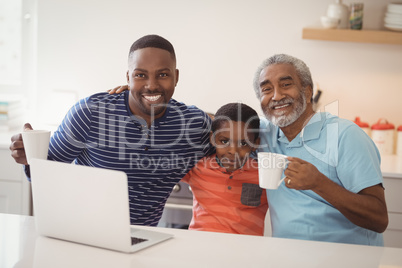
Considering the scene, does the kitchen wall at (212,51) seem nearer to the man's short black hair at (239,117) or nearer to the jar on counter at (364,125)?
the jar on counter at (364,125)

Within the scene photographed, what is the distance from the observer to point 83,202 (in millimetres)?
1169

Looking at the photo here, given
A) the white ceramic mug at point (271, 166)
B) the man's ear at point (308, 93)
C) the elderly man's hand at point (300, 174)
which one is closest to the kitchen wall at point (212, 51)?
the man's ear at point (308, 93)

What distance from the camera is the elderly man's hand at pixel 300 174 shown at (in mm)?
1337

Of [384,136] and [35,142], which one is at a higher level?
[35,142]

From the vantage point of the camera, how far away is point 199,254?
118 centimetres

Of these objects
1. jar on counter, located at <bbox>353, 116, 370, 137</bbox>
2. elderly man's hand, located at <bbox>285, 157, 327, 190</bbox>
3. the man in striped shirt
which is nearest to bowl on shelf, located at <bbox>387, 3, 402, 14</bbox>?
jar on counter, located at <bbox>353, 116, 370, 137</bbox>

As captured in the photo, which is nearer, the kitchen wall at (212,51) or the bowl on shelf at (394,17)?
the bowl on shelf at (394,17)

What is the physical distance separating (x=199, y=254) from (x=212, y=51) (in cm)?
195

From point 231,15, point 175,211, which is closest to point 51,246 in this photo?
point 175,211

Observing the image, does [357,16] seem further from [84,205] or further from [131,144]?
[84,205]

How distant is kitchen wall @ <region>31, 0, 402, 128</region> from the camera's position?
2.85 m

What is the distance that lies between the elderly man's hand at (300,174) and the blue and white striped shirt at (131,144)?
1.55ft

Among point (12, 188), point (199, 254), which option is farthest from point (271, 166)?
point (12, 188)

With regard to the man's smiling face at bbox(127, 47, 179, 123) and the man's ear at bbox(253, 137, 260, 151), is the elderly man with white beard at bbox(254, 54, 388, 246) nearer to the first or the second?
the man's ear at bbox(253, 137, 260, 151)
